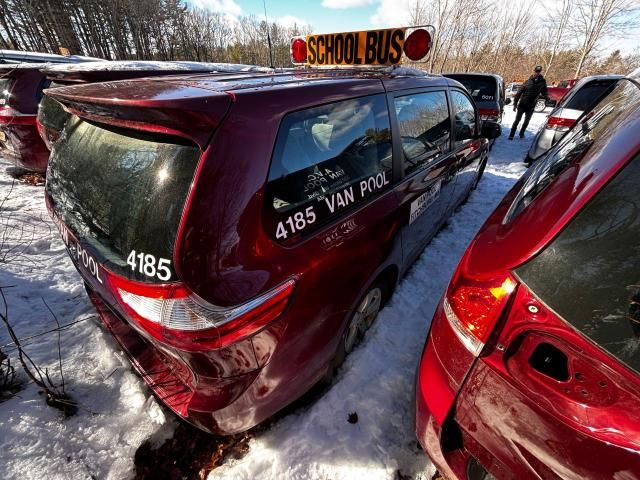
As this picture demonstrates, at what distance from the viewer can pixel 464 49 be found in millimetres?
26438

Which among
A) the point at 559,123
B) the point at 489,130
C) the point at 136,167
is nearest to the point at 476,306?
the point at 136,167

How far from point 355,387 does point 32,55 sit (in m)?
9.23

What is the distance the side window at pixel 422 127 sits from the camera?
2.16 m

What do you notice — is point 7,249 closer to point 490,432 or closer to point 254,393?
point 254,393

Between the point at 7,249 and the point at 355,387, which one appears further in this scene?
the point at 7,249

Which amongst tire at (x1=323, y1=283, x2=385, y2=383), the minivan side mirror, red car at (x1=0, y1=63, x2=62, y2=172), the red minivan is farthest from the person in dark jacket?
red car at (x1=0, y1=63, x2=62, y2=172)

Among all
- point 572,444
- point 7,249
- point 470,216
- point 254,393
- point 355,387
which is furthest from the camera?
point 470,216

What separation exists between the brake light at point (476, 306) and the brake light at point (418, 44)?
203 centimetres

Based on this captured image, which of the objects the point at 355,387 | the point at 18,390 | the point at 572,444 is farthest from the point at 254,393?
the point at 18,390

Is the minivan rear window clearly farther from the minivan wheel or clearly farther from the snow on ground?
the minivan wheel

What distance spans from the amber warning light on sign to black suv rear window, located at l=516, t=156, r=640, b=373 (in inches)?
79.8

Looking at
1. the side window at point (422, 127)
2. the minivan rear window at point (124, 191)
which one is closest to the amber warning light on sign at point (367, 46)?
the side window at point (422, 127)

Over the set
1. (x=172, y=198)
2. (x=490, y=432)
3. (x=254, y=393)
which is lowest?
(x=254, y=393)

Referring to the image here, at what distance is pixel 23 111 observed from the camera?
4.00 metres
